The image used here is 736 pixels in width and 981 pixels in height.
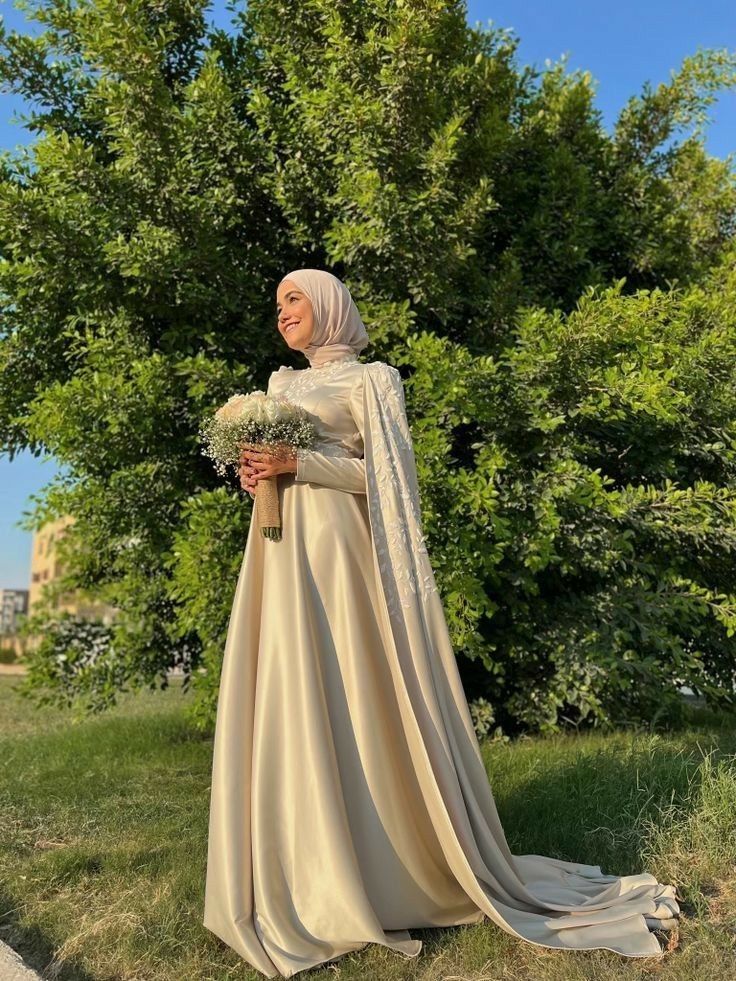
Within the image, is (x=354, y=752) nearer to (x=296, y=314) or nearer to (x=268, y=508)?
(x=268, y=508)

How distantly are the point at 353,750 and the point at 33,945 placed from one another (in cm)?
133

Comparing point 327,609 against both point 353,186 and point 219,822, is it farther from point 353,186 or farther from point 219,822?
point 353,186

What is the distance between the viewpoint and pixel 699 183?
8.05 metres

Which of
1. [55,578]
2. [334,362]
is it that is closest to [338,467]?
[334,362]

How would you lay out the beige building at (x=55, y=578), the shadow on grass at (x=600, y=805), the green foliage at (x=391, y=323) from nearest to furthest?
the shadow on grass at (x=600, y=805) < the green foliage at (x=391, y=323) < the beige building at (x=55, y=578)

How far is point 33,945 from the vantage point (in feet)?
10.1

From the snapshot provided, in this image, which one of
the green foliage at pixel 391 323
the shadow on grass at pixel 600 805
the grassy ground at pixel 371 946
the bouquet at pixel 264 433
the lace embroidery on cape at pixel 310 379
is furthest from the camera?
the green foliage at pixel 391 323

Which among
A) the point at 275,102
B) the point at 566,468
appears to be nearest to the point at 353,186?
the point at 275,102

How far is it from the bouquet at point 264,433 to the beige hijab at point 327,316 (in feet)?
1.18

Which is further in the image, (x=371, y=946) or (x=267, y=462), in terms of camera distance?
(x=267, y=462)

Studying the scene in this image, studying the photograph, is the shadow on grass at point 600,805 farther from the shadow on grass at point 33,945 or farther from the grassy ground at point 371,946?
the shadow on grass at point 33,945

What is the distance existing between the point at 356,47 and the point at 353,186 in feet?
3.60

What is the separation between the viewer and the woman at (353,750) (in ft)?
9.21

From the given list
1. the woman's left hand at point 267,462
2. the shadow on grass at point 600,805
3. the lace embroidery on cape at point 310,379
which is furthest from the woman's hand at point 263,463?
the shadow on grass at point 600,805
